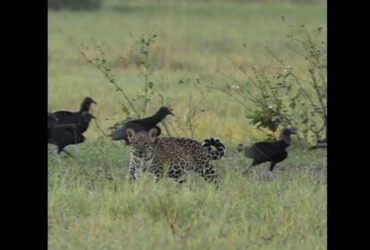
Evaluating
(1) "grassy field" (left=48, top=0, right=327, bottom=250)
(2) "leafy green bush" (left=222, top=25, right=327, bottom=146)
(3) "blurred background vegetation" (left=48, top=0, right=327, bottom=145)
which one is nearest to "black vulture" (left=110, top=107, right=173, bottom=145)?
(1) "grassy field" (left=48, top=0, right=327, bottom=250)

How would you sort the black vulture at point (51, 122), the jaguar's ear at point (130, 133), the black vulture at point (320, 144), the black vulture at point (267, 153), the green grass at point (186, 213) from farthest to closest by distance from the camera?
the black vulture at point (320, 144) → the black vulture at point (51, 122) → the black vulture at point (267, 153) → the jaguar's ear at point (130, 133) → the green grass at point (186, 213)

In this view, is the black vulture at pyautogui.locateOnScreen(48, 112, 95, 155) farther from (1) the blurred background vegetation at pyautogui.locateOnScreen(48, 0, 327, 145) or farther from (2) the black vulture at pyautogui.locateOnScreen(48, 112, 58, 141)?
(1) the blurred background vegetation at pyautogui.locateOnScreen(48, 0, 327, 145)

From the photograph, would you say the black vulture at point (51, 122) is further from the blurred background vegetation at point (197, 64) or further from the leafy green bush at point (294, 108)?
the leafy green bush at point (294, 108)

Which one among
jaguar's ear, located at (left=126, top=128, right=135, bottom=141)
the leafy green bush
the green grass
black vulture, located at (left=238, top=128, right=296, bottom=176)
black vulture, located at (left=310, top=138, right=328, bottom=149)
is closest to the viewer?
the green grass

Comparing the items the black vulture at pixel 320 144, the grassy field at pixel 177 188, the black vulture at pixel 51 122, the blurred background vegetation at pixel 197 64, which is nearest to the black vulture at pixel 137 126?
the grassy field at pixel 177 188

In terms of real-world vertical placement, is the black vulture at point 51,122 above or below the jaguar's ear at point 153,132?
above

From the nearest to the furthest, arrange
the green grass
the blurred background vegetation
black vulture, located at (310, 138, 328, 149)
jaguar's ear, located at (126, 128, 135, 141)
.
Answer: the green grass → jaguar's ear, located at (126, 128, 135, 141) → black vulture, located at (310, 138, 328, 149) → the blurred background vegetation

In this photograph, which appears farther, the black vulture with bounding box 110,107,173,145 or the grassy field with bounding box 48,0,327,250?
the black vulture with bounding box 110,107,173,145

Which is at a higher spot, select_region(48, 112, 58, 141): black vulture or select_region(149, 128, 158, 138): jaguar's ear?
select_region(48, 112, 58, 141): black vulture

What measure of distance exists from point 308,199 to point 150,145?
1.38 meters
